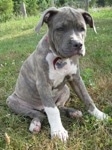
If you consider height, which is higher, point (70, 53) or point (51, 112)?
point (70, 53)

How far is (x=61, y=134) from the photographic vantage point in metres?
4.04

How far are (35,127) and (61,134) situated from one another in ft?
1.31

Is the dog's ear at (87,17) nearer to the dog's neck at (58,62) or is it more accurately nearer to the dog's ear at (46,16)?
the dog's ear at (46,16)

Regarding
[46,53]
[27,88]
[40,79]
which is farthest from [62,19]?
[27,88]

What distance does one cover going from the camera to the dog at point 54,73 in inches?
161

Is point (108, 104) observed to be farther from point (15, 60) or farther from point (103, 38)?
point (103, 38)

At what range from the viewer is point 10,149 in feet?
12.5

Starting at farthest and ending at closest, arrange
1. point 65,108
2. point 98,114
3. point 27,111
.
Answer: point 65,108 < point 27,111 < point 98,114

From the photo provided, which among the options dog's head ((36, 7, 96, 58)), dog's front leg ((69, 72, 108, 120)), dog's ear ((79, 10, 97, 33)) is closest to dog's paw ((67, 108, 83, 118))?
dog's front leg ((69, 72, 108, 120))

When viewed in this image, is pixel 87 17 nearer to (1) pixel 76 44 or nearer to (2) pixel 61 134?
(1) pixel 76 44

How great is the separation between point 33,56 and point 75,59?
0.53m

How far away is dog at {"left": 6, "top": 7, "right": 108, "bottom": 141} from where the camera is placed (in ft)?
13.4

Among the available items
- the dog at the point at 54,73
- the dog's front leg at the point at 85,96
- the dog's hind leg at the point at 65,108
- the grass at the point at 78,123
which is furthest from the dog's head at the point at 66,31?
the grass at the point at 78,123

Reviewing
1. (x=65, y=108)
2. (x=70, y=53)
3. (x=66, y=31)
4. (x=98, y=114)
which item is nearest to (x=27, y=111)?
(x=65, y=108)
